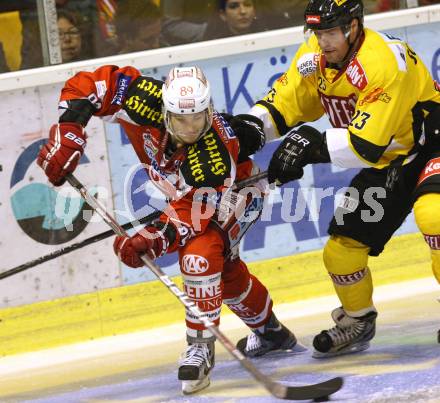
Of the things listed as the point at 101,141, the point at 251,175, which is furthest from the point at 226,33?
the point at 251,175

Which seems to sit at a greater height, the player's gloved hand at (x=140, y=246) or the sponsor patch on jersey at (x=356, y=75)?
the sponsor patch on jersey at (x=356, y=75)

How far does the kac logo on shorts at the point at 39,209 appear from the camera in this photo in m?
5.37

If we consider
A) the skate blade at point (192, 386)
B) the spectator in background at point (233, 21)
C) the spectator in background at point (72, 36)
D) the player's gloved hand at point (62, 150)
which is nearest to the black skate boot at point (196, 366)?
the skate blade at point (192, 386)

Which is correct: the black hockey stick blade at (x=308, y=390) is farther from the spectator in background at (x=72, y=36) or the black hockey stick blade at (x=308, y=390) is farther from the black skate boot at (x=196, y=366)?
the spectator in background at (x=72, y=36)

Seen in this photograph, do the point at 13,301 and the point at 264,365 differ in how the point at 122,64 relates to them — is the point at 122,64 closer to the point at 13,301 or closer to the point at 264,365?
A: the point at 13,301

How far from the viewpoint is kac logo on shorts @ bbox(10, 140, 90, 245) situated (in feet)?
17.6

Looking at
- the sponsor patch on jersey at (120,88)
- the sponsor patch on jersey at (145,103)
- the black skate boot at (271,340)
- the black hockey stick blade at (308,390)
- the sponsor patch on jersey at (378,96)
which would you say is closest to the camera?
the black hockey stick blade at (308,390)

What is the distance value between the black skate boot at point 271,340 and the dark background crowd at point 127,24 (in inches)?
65.0

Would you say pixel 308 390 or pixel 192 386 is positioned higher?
pixel 308 390

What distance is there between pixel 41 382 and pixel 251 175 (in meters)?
1.32

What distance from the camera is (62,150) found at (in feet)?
14.5

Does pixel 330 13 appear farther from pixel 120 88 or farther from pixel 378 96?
pixel 120 88

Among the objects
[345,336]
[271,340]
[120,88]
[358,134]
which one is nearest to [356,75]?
[358,134]

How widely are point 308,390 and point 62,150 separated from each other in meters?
1.41
